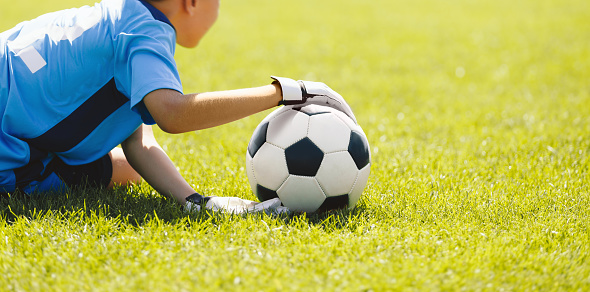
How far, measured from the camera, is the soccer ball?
2.94m

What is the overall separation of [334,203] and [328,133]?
36 centimetres

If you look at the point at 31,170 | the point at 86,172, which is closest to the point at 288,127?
the point at 86,172

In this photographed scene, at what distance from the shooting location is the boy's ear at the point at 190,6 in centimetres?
291

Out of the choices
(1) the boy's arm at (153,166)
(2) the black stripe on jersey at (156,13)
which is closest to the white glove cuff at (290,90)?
(2) the black stripe on jersey at (156,13)

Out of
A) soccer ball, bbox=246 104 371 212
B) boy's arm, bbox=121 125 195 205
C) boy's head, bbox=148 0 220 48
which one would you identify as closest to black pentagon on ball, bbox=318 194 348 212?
soccer ball, bbox=246 104 371 212

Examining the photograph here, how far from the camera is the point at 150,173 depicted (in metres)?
3.29

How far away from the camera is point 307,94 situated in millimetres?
3000

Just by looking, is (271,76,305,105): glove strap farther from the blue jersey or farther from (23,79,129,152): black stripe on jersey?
(23,79,129,152): black stripe on jersey

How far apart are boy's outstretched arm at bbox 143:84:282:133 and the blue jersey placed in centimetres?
9

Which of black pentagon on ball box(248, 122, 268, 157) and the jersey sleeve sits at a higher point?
the jersey sleeve

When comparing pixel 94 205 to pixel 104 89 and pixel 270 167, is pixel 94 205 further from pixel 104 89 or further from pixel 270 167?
pixel 270 167

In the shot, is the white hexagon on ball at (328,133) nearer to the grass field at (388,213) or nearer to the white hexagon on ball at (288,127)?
the white hexagon on ball at (288,127)

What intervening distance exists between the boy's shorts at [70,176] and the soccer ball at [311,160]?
89 centimetres

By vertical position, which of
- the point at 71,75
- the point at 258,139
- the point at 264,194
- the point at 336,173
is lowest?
the point at 264,194
